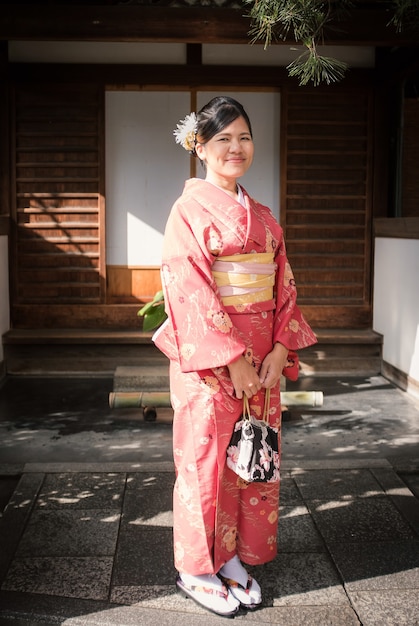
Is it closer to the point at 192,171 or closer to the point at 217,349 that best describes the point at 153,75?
the point at 192,171

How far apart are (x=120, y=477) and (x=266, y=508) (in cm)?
134

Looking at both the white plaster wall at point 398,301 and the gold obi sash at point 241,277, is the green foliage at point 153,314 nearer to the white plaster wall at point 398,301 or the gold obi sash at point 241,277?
the white plaster wall at point 398,301

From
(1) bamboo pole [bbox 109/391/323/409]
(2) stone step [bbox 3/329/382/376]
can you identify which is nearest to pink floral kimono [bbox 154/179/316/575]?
(1) bamboo pole [bbox 109/391/323/409]

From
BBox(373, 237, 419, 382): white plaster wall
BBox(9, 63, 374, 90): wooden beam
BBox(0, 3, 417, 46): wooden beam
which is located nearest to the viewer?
BBox(0, 3, 417, 46): wooden beam

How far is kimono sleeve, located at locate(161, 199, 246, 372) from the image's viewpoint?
2.53m

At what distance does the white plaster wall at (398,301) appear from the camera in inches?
234

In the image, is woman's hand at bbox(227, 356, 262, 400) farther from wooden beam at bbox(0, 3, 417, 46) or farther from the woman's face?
wooden beam at bbox(0, 3, 417, 46)

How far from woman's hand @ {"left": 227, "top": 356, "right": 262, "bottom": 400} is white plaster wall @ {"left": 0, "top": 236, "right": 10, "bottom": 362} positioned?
14.3 feet

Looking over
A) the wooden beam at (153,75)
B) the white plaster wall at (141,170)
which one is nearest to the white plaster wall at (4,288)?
the white plaster wall at (141,170)

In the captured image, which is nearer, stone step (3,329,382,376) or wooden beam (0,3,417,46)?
wooden beam (0,3,417,46)

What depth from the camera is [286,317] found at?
2762 millimetres

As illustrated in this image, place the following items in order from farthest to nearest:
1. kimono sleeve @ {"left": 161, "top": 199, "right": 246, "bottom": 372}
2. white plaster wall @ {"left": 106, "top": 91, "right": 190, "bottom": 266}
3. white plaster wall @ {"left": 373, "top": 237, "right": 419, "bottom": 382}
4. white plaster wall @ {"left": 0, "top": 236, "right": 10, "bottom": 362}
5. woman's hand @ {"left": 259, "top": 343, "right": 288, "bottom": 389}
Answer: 1. white plaster wall @ {"left": 106, "top": 91, "right": 190, "bottom": 266}
2. white plaster wall @ {"left": 0, "top": 236, "right": 10, "bottom": 362}
3. white plaster wall @ {"left": 373, "top": 237, "right": 419, "bottom": 382}
4. woman's hand @ {"left": 259, "top": 343, "right": 288, "bottom": 389}
5. kimono sleeve @ {"left": 161, "top": 199, "right": 246, "bottom": 372}

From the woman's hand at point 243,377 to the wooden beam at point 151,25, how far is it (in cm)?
386

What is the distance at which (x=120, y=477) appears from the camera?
3.87m
